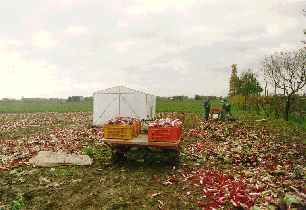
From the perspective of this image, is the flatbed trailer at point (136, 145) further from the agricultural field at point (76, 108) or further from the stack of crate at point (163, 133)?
the agricultural field at point (76, 108)

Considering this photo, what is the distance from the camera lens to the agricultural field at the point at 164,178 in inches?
484

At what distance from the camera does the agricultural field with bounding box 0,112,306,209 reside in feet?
40.3

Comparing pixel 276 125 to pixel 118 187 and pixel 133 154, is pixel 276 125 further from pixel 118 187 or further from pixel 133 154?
pixel 118 187

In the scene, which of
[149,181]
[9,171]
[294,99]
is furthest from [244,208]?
[294,99]

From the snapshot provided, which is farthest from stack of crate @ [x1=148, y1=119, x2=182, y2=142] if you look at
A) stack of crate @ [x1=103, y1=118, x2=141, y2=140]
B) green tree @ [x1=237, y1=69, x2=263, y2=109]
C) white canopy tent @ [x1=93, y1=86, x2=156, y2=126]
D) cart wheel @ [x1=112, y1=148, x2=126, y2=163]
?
green tree @ [x1=237, y1=69, x2=263, y2=109]

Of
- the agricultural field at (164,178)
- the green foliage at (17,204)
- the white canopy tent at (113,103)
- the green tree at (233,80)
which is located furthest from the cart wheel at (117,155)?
the green tree at (233,80)

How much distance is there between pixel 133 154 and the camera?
17.7 metres

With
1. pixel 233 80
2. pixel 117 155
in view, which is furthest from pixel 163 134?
pixel 233 80

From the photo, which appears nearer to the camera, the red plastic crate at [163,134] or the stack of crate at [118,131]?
the red plastic crate at [163,134]

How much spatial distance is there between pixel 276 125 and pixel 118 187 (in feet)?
64.9

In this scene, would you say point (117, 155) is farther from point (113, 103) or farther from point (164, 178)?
point (113, 103)

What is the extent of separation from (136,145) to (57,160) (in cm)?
365

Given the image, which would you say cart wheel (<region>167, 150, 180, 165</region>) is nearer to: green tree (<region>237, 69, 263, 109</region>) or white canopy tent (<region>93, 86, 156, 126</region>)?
white canopy tent (<region>93, 86, 156, 126</region>)

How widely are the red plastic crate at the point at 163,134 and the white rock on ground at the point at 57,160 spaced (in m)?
3.38
